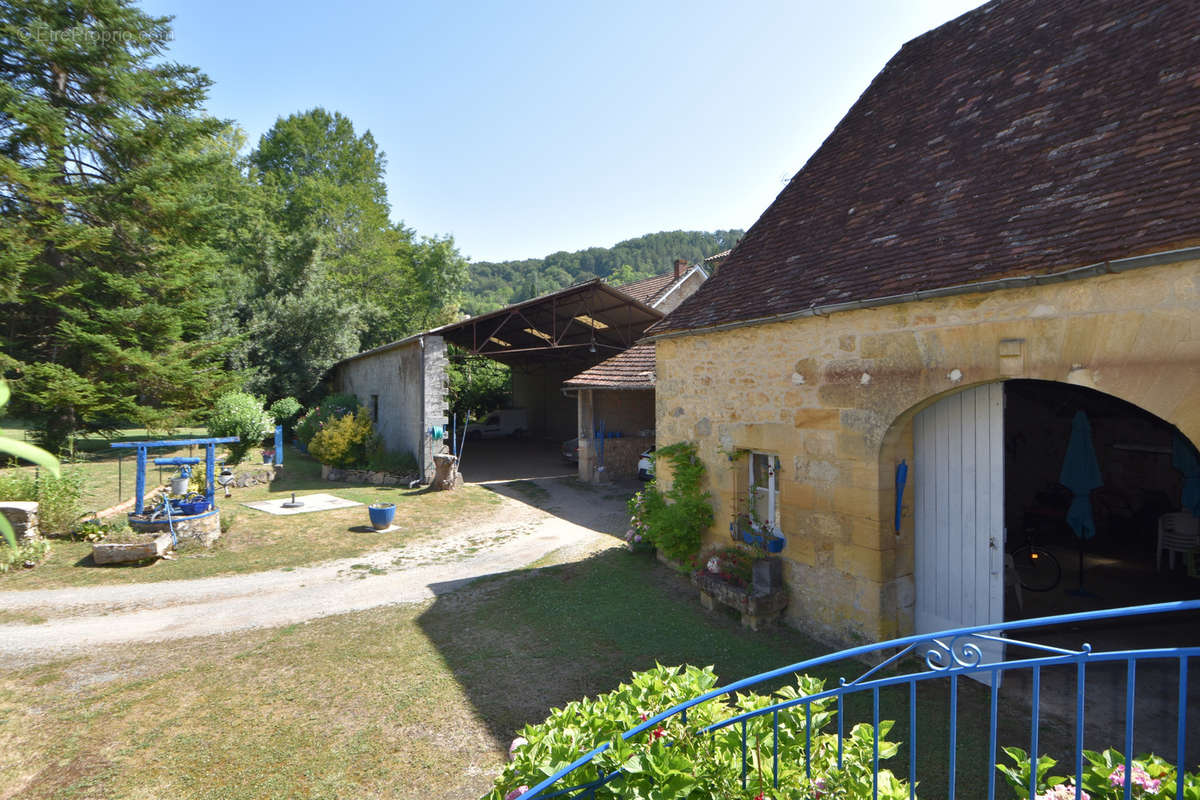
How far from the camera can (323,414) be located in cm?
2094

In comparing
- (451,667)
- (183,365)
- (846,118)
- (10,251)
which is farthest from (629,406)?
(10,251)

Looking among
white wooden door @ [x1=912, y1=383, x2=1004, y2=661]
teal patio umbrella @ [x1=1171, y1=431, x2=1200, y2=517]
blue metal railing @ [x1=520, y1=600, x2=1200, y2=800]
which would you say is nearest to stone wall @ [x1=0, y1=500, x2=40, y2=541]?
blue metal railing @ [x1=520, y1=600, x2=1200, y2=800]

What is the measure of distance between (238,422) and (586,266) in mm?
54794

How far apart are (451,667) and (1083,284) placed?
6528mm

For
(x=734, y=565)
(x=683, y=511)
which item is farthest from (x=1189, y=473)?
(x=683, y=511)

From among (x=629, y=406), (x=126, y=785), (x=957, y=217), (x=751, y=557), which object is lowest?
(x=126, y=785)

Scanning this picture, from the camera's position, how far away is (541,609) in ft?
25.7

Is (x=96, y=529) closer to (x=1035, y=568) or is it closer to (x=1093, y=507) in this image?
(x=1035, y=568)

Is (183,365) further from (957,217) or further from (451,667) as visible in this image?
(957,217)

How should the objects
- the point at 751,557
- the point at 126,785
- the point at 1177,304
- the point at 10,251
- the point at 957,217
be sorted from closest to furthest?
the point at 1177,304 < the point at 126,785 < the point at 957,217 < the point at 751,557 < the point at 10,251

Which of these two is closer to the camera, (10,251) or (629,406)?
(10,251)

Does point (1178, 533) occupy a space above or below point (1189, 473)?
below

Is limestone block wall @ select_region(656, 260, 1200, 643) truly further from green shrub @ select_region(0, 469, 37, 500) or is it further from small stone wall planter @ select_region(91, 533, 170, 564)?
green shrub @ select_region(0, 469, 37, 500)

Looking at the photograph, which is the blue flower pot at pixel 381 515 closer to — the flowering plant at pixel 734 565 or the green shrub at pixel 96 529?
the green shrub at pixel 96 529
